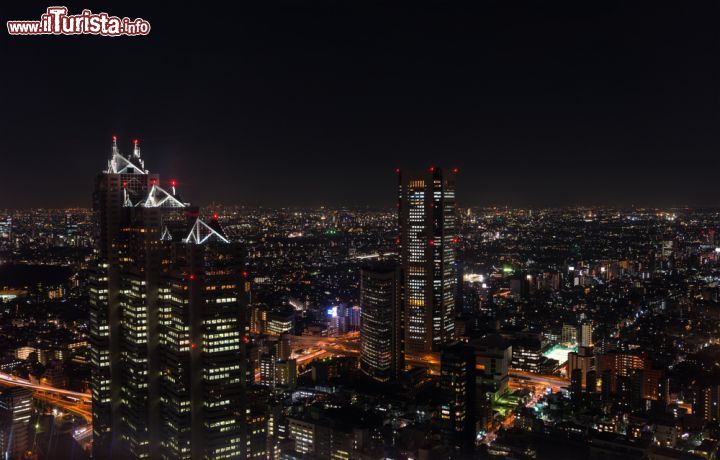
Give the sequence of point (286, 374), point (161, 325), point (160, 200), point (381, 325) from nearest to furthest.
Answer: point (161, 325), point (160, 200), point (286, 374), point (381, 325)

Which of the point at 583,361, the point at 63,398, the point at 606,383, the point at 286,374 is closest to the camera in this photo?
the point at 63,398

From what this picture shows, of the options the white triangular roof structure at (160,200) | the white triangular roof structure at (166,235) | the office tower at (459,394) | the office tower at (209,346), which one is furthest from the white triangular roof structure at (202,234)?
the office tower at (459,394)

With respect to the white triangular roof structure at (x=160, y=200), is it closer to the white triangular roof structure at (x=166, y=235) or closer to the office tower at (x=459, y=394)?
the white triangular roof structure at (x=166, y=235)

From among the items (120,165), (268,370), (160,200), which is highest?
(120,165)

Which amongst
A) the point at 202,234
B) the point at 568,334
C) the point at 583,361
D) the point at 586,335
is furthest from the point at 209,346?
the point at 568,334

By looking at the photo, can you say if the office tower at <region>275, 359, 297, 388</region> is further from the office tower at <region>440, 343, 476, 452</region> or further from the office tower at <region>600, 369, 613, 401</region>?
the office tower at <region>600, 369, 613, 401</region>

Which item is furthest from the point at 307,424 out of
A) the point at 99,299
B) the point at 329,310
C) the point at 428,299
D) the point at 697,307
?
the point at 697,307

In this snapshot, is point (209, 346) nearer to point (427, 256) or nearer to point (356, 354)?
point (356, 354)

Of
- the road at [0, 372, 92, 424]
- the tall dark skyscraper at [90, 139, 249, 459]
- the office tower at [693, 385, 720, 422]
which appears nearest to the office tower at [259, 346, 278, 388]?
the road at [0, 372, 92, 424]
